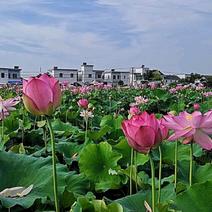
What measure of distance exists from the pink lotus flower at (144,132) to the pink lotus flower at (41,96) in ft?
0.45

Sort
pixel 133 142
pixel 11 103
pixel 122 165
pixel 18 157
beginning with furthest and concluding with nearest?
pixel 11 103 < pixel 122 165 < pixel 18 157 < pixel 133 142

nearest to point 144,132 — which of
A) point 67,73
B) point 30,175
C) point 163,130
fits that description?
point 163,130

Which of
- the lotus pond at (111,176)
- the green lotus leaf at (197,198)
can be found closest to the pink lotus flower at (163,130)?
the lotus pond at (111,176)

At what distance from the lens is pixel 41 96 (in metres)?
0.82

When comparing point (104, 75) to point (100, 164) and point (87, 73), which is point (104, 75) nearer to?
point (87, 73)

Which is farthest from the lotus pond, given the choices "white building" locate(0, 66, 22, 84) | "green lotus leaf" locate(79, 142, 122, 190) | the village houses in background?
"white building" locate(0, 66, 22, 84)

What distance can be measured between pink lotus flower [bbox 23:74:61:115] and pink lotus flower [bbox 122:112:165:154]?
0.14 metres

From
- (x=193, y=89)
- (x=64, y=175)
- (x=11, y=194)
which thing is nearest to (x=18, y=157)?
(x=64, y=175)

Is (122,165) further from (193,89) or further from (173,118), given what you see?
(193,89)

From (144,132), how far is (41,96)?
195mm

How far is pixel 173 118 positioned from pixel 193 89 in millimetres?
6900

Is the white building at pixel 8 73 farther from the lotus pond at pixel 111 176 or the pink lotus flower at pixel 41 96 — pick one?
the pink lotus flower at pixel 41 96

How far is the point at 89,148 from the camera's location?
1.42m

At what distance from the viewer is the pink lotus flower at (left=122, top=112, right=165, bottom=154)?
2.54ft
